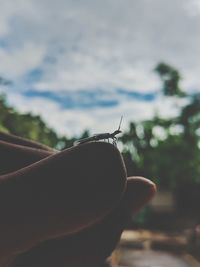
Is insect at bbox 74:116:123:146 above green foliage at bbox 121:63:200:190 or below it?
below

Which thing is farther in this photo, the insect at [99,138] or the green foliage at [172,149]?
the green foliage at [172,149]

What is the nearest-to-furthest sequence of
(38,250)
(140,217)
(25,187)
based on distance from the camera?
(25,187), (38,250), (140,217)

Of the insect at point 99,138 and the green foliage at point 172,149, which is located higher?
the green foliage at point 172,149

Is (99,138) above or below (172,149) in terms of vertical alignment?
below

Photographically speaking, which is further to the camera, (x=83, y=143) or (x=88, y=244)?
(x=88, y=244)

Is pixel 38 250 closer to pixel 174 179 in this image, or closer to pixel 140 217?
pixel 140 217

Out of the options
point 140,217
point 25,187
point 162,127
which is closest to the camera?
point 25,187

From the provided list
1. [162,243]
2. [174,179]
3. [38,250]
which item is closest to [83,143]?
[38,250]

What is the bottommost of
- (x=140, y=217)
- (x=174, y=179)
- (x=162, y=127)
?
(x=140, y=217)

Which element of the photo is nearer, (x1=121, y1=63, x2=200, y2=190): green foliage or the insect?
the insect

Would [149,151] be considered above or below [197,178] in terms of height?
above

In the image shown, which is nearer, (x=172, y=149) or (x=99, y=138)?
(x=99, y=138)
